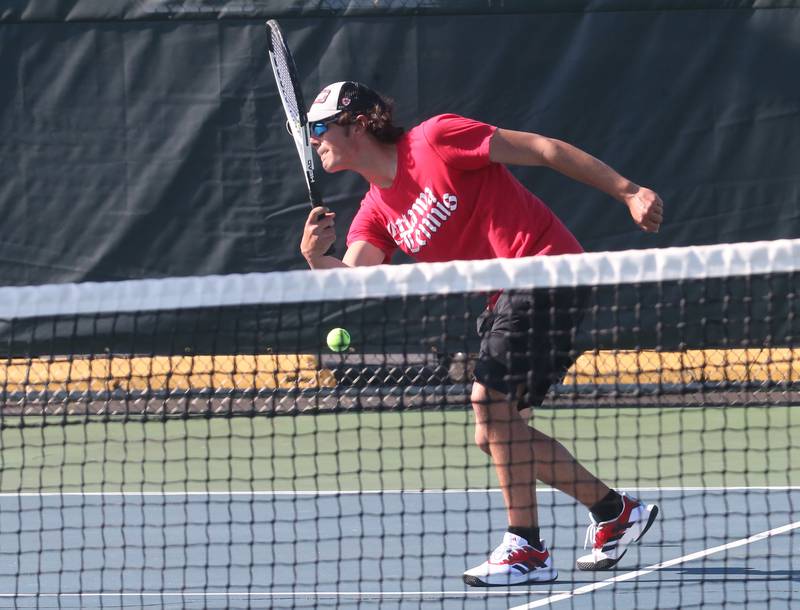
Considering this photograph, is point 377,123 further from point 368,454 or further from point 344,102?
point 368,454

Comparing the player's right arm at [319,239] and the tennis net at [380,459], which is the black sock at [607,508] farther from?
the player's right arm at [319,239]

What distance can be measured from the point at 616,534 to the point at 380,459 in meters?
0.85

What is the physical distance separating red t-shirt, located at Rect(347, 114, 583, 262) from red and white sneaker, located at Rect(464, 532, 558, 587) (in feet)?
2.47

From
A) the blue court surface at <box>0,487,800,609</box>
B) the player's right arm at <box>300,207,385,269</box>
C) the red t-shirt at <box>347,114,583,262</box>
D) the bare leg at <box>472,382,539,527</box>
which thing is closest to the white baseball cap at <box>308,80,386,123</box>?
the red t-shirt at <box>347,114,583,262</box>

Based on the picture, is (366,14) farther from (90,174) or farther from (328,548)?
(328,548)

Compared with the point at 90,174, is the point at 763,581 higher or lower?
lower

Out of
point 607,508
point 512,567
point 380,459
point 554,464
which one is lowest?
point 512,567

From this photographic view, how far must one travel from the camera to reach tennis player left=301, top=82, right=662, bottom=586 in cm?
387

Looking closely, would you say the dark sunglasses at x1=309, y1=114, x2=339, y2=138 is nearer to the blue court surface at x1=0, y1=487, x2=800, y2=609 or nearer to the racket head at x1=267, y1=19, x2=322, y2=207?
the racket head at x1=267, y1=19, x2=322, y2=207

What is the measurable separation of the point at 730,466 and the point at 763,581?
1945 millimetres

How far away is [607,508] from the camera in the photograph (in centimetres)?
407

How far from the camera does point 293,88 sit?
4496mm

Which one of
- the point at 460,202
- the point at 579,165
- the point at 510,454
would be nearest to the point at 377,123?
the point at 460,202

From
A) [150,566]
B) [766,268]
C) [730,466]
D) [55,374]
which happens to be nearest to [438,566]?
[150,566]
